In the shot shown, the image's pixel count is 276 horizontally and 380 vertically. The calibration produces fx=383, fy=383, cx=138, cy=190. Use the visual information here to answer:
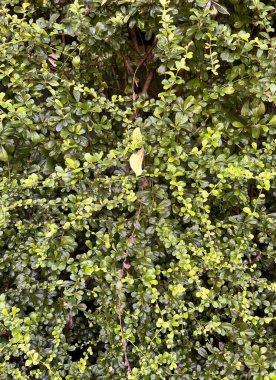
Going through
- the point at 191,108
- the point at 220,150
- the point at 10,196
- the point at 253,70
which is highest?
the point at 253,70

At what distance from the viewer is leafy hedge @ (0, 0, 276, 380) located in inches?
56.3

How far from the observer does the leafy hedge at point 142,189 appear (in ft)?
4.69

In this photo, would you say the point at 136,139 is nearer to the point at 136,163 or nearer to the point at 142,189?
the point at 136,163

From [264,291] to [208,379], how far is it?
1.38ft

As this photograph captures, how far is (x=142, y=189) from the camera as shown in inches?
60.7

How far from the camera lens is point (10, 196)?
153 cm

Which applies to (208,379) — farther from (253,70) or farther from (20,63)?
(20,63)

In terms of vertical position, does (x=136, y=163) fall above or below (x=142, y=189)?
above

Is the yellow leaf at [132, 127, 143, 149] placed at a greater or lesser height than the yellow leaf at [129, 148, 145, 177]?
greater

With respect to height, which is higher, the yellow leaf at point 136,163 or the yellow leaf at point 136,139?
the yellow leaf at point 136,139

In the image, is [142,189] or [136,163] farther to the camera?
[142,189]

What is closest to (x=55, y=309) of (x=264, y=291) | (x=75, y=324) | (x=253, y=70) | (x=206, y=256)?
(x=75, y=324)

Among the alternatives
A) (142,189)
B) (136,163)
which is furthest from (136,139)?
(142,189)

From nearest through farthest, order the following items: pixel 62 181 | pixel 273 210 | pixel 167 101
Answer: pixel 167 101 → pixel 62 181 → pixel 273 210
